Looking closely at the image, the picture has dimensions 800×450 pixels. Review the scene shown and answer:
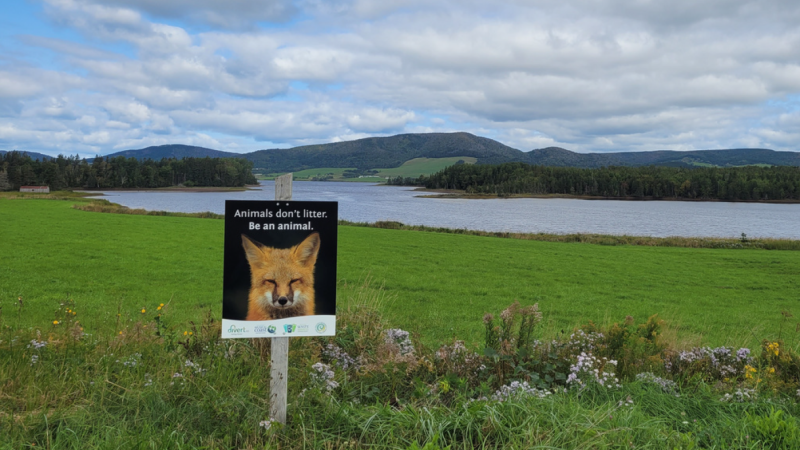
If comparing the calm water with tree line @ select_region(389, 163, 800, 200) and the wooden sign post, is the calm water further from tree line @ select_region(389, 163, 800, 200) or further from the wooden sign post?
tree line @ select_region(389, 163, 800, 200)

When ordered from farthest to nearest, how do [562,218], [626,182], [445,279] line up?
[626,182] < [562,218] < [445,279]

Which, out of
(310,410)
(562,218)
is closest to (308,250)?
(310,410)

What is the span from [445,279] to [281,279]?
14286 millimetres

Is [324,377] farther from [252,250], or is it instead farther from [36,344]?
[36,344]

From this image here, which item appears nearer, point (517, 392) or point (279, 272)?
point (279, 272)

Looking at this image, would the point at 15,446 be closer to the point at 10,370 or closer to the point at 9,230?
the point at 10,370

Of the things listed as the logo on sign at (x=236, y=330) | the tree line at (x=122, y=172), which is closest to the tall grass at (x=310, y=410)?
the logo on sign at (x=236, y=330)

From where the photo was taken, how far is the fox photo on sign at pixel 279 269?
4176 mm

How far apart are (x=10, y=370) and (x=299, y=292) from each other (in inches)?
129

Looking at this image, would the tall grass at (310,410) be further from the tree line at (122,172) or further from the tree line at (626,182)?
the tree line at (626,182)

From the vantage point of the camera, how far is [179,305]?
12344 millimetres

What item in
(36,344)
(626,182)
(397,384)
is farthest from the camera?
(626,182)

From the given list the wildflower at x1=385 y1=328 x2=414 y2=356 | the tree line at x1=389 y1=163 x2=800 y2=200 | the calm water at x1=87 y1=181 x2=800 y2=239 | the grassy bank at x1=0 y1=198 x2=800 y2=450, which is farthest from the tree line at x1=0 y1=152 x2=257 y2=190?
the wildflower at x1=385 y1=328 x2=414 y2=356

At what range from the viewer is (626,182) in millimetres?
158625
